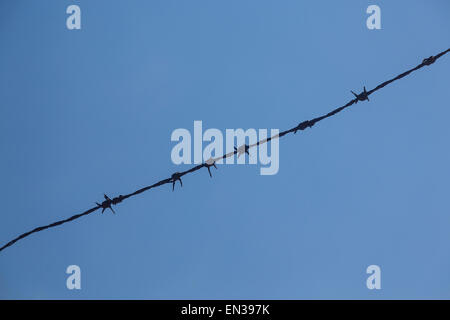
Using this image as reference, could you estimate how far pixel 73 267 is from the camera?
10.9 meters
